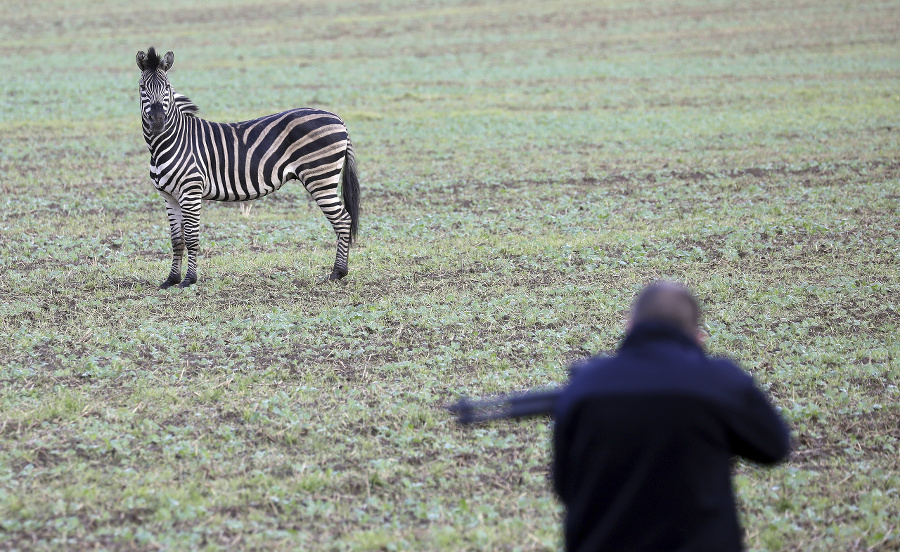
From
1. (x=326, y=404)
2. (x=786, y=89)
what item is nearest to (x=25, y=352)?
(x=326, y=404)

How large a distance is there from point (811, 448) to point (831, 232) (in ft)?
22.6

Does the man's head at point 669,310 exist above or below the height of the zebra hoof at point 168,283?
above

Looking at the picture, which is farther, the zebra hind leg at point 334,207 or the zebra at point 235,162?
the zebra hind leg at point 334,207

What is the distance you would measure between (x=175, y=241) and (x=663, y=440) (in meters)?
8.61

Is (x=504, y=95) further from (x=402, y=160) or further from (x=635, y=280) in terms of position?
(x=635, y=280)

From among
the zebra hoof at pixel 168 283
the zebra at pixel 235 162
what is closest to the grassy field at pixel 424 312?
the zebra hoof at pixel 168 283

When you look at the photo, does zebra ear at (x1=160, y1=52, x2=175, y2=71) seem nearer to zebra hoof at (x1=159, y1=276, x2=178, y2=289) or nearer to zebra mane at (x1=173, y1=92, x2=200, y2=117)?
zebra mane at (x1=173, y1=92, x2=200, y2=117)

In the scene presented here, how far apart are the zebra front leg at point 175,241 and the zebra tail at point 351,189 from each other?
1.98 m

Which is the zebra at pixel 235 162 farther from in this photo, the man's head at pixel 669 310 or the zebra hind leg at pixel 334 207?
the man's head at pixel 669 310

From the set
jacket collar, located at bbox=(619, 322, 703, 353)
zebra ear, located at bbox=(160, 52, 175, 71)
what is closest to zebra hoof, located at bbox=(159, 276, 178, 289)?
zebra ear, located at bbox=(160, 52, 175, 71)

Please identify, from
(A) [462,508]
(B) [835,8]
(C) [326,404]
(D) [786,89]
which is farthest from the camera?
(B) [835,8]

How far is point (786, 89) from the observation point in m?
28.2

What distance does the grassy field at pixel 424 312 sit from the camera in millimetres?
5832

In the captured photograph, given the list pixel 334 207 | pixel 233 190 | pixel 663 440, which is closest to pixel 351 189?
pixel 334 207
